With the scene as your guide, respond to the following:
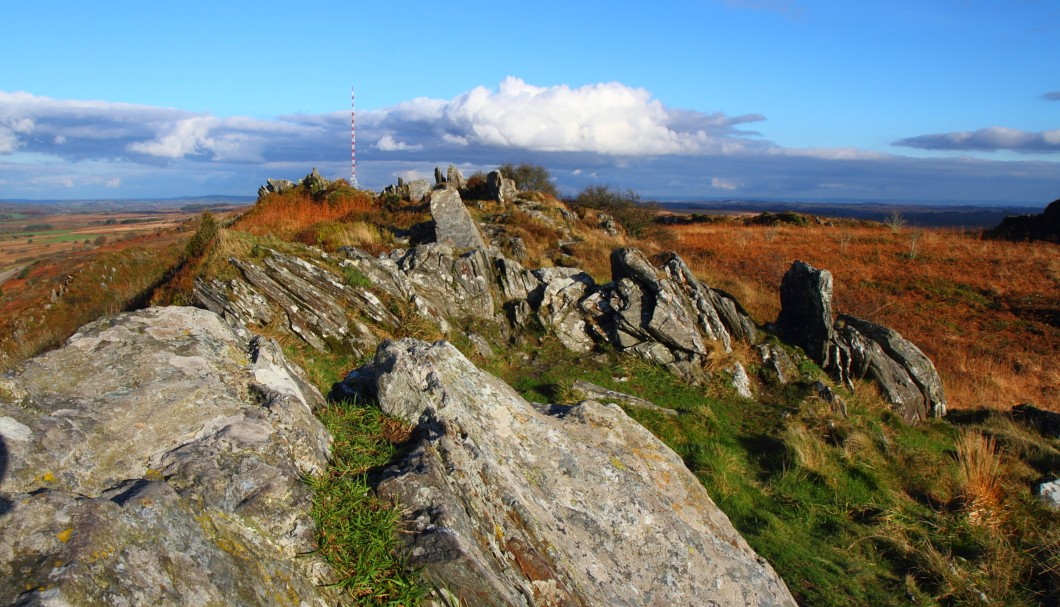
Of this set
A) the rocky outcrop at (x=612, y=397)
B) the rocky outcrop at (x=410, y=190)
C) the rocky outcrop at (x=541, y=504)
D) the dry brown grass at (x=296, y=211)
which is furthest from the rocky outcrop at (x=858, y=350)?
the rocky outcrop at (x=410, y=190)

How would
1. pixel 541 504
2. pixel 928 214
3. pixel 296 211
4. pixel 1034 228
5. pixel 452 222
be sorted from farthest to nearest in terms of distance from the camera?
1. pixel 928 214
2. pixel 1034 228
3. pixel 296 211
4. pixel 452 222
5. pixel 541 504

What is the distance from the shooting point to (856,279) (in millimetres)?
24703

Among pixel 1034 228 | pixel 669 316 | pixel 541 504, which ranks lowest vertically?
pixel 541 504

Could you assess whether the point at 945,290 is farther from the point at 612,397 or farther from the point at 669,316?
the point at 612,397

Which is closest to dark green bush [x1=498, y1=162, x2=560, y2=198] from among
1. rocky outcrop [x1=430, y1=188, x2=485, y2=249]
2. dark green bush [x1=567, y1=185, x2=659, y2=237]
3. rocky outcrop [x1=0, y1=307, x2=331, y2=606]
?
dark green bush [x1=567, y1=185, x2=659, y2=237]

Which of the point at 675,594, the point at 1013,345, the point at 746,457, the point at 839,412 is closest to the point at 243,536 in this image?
the point at 675,594

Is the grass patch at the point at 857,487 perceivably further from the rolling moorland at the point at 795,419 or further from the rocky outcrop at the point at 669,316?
the rocky outcrop at the point at 669,316

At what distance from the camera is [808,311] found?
14133mm

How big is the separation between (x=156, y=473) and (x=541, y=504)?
8.26ft

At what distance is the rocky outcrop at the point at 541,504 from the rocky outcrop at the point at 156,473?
683mm

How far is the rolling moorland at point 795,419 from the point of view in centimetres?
616

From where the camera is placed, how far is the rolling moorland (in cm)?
616

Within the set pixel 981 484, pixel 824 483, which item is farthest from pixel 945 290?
pixel 824 483

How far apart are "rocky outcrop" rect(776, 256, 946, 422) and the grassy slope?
0.53 metres
